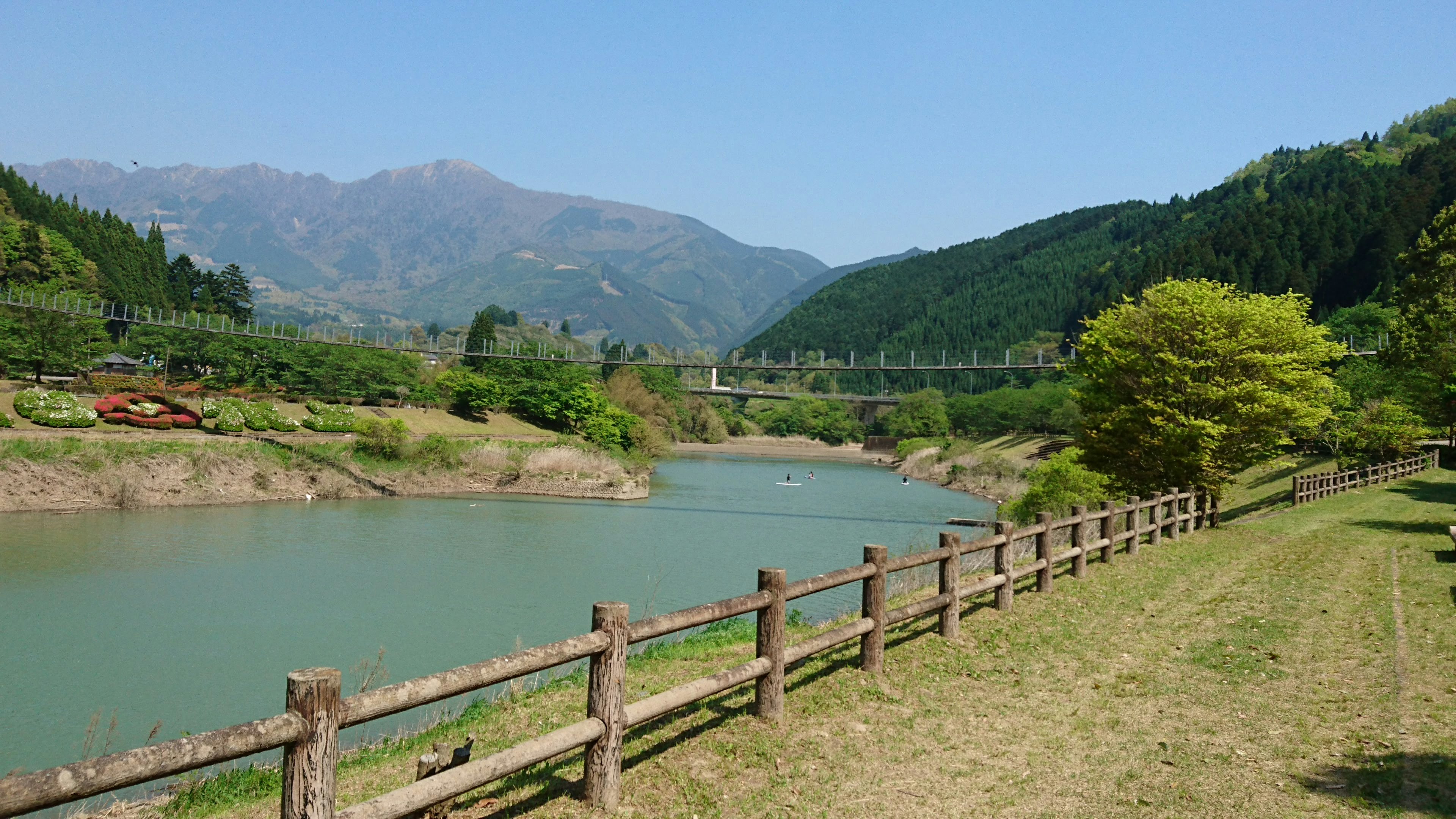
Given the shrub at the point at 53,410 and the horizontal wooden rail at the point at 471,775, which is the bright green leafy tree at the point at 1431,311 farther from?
the shrub at the point at 53,410

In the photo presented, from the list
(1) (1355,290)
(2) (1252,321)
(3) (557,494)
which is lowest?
(3) (557,494)

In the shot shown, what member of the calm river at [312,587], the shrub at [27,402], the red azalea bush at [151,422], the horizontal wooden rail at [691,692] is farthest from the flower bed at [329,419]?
the horizontal wooden rail at [691,692]

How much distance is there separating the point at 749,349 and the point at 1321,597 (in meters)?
174

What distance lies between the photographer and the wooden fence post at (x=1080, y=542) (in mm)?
12766

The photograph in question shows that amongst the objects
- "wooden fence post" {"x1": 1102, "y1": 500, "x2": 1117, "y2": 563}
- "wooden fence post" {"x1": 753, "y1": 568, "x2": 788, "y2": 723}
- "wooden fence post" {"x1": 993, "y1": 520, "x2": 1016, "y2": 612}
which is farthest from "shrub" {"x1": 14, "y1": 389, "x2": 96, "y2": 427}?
"wooden fence post" {"x1": 753, "y1": 568, "x2": 788, "y2": 723}

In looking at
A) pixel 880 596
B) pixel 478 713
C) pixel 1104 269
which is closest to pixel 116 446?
pixel 478 713

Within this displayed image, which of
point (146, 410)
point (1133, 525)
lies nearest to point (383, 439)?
point (146, 410)

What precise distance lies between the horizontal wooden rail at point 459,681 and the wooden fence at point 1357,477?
86.2 feet

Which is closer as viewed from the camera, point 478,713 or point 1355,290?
point 478,713

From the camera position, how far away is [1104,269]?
13238cm

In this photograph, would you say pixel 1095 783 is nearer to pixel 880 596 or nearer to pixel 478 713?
pixel 880 596

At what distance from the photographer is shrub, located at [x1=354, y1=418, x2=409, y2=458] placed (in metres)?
48.0

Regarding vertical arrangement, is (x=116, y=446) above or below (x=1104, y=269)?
below

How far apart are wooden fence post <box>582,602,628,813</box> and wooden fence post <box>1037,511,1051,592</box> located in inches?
295
